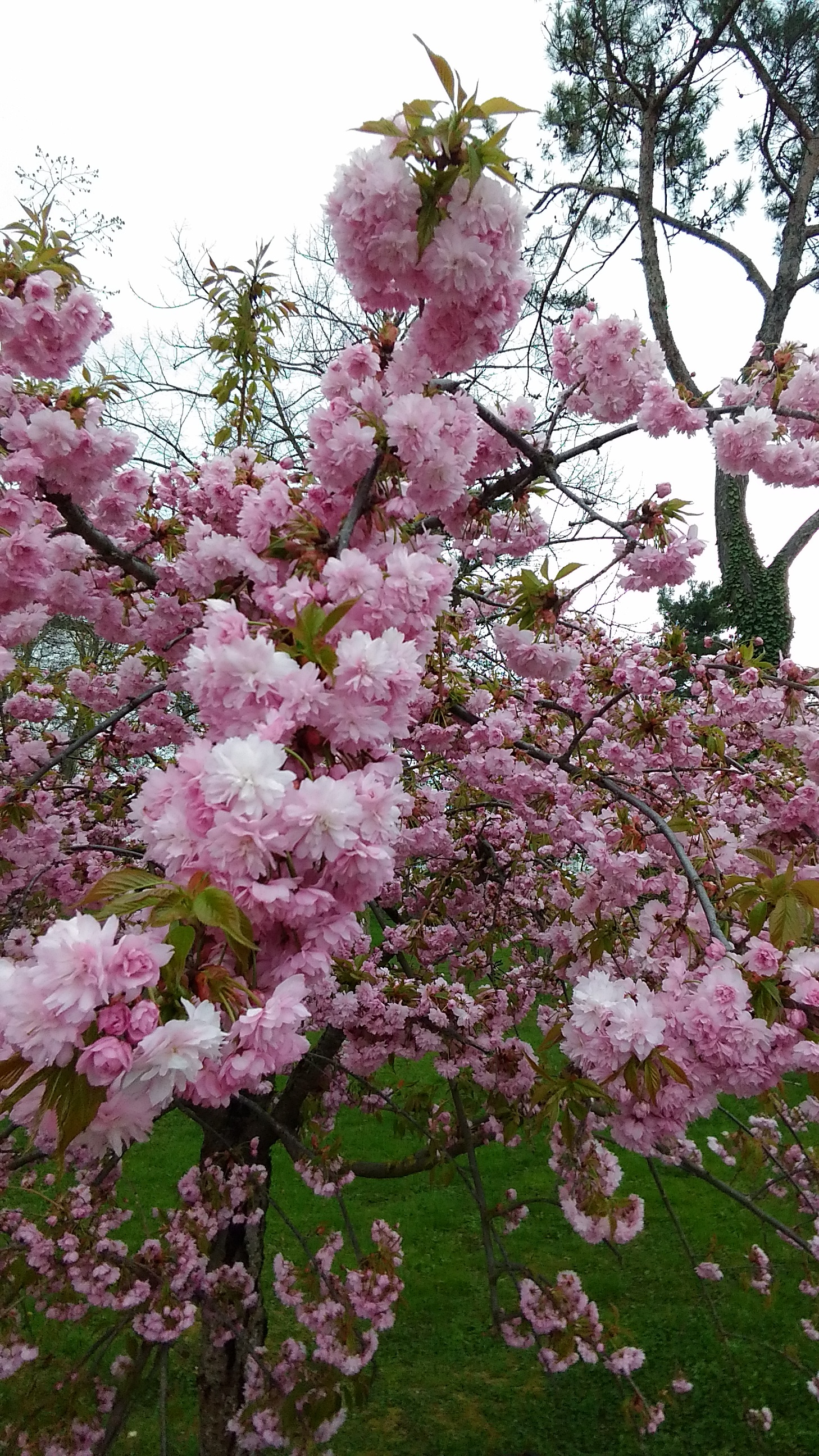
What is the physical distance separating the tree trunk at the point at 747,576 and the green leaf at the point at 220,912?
34.0 ft

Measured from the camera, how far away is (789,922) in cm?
135

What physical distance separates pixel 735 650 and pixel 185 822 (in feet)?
9.10

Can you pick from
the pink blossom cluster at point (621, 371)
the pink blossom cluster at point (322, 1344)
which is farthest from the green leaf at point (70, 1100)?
the pink blossom cluster at point (322, 1344)

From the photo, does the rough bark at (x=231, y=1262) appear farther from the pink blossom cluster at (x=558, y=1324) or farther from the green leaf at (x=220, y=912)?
the green leaf at (x=220, y=912)

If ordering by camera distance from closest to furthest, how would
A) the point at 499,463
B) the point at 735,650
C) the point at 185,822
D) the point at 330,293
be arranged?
the point at 185,822
the point at 499,463
the point at 735,650
the point at 330,293

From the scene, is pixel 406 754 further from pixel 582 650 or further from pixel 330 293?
pixel 330 293

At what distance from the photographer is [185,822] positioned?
95 centimetres

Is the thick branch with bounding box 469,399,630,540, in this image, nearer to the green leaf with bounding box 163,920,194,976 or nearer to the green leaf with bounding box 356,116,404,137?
the green leaf with bounding box 356,116,404,137

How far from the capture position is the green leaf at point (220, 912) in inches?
31.9

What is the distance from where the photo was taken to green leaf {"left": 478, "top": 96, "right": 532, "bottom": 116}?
3.68ft

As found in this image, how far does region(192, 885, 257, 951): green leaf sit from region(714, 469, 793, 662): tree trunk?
10.4 metres

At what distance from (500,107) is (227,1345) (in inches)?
152

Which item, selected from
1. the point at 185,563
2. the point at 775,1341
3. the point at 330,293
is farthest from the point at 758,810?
the point at 330,293

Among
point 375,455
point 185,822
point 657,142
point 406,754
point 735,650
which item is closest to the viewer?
point 185,822
